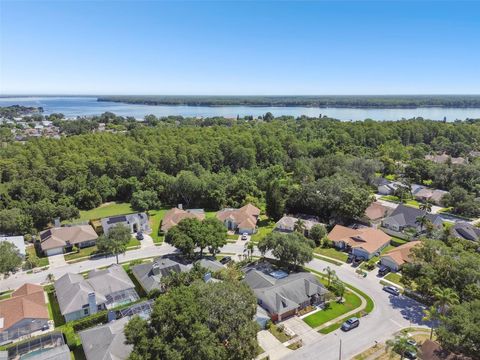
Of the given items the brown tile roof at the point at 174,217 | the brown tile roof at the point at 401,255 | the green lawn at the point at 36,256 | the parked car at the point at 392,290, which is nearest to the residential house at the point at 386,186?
the brown tile roof at the point at 401,255

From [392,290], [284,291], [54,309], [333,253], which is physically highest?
[284,291]

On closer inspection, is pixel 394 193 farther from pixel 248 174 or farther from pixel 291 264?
pixel 291 264

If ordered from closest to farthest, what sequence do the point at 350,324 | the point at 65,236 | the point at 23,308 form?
the point at 350,324 → the point at 23,308 → the point at 65,236

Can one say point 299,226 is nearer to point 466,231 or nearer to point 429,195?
point 466,231

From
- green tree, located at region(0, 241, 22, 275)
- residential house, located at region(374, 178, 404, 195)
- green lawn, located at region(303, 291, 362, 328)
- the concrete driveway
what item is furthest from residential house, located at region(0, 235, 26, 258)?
residential house, located at region(374, 178, 404, 195)

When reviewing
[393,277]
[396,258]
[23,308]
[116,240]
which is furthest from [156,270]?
[396,258]
